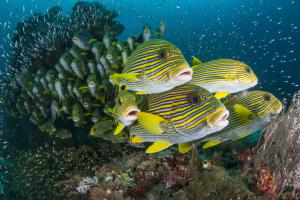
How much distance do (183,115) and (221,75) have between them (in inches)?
39.5

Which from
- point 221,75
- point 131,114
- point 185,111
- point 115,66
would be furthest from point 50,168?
point 185,111

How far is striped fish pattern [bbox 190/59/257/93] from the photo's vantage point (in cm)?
341

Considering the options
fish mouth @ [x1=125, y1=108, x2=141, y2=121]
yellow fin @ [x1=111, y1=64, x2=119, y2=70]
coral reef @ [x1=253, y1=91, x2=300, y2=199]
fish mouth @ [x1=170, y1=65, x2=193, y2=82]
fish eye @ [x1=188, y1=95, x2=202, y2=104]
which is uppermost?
fish mouth @ [x1=170, y1=65, x2=193, y2=82]

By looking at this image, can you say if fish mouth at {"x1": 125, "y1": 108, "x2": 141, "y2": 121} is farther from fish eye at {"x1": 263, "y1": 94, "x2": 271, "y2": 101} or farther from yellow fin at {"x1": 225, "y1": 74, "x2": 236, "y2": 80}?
fish eye at {"x1": 263, "y1": 94, "x2": 271, "y2": 101}

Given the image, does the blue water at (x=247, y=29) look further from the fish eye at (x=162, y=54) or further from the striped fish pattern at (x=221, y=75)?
the fish eye at (x=162, y=54)

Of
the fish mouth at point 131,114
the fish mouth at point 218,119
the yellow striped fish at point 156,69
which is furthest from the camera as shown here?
the fish mouth at point 131,114

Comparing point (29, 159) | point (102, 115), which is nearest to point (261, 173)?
point (102, 115)

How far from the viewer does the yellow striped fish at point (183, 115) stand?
2554mm

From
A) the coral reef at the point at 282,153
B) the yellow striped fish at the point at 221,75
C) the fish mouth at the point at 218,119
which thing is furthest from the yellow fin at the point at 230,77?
the coral reef at the point at 282,153

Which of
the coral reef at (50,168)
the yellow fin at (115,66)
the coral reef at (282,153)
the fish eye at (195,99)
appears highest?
the fish eye at (195,99)

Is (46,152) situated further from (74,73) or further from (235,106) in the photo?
(235,106)

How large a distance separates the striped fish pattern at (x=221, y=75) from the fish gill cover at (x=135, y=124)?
1cm

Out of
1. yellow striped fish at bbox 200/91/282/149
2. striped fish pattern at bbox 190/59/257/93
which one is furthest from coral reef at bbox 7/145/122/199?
striped fish pattern at bbox 190/59/257/93

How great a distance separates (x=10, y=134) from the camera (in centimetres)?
796
